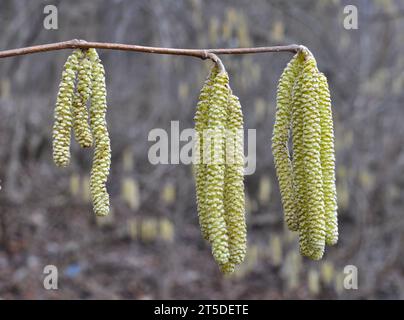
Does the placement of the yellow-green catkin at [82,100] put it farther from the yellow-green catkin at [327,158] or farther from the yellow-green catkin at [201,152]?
the yellow-green catkin at [327,158]

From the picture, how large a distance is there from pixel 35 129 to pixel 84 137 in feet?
13.8

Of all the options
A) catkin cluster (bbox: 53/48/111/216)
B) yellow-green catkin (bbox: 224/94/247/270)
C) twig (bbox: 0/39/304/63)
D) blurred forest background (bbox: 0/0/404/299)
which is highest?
blurred forest background (bbox: 0/0/404/299)

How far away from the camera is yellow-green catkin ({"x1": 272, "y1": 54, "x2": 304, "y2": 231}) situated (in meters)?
1.15

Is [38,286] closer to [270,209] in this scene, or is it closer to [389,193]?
[270,209]

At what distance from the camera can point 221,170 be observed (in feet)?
3.59

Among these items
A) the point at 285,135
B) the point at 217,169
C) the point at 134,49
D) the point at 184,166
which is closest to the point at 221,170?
the point at 217,169

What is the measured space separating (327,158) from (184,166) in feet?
10.4

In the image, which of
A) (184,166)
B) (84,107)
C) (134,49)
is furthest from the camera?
(184,166)

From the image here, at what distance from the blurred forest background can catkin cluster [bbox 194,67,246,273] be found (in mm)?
2542

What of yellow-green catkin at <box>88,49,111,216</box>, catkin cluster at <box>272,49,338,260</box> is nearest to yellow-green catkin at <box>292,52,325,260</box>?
catkin cluster at <box>272,49,338,260</box>

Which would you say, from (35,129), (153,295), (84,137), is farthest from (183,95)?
(84,137)

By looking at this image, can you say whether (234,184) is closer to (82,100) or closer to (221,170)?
Answer: (221,170)

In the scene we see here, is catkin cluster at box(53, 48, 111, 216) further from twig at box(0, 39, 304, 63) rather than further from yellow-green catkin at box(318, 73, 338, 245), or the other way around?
yellow-green catkin at box(318, 73, 338, 245)

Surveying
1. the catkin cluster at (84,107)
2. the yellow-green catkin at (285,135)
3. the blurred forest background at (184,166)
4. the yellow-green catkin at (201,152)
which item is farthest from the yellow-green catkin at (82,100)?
the blurred forest background at (184,166)
